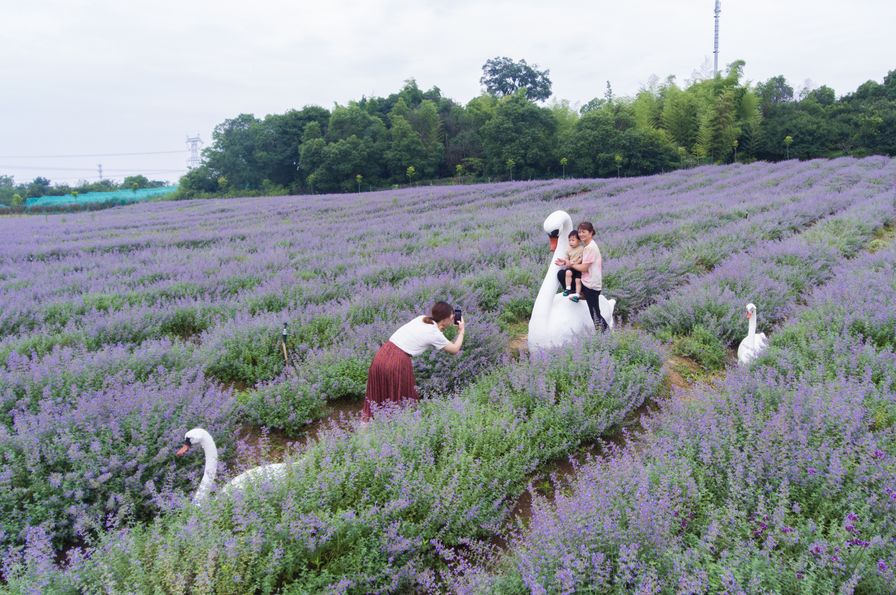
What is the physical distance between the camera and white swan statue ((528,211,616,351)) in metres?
5.12

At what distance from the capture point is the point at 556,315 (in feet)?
17.1

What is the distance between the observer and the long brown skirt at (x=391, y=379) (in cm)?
407

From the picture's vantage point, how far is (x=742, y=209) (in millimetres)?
13477

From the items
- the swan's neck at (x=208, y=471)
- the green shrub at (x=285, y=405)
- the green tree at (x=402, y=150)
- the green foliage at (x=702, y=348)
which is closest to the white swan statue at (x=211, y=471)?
the swan's neck at (x=208, y=471)

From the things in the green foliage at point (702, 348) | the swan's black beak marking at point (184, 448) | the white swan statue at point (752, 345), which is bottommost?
the green foliage at point (702, 348)

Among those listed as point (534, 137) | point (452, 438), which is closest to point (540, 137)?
point (534, 137)

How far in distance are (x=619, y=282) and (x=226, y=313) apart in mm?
5330

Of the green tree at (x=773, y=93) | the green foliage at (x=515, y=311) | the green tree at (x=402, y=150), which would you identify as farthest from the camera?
the green tree at (x=773, y=93)

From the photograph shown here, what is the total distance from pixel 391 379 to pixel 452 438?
999 mm

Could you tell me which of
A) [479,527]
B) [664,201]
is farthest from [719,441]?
[664,201]

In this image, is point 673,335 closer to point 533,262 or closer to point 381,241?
point 533,262

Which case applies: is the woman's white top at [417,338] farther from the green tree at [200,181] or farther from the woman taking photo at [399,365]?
the green tree at [200,181]

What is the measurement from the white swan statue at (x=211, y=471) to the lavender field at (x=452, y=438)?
0.28ft

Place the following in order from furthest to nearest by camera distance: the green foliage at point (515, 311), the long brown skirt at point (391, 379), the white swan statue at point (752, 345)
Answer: the green foliage at point (515, 311), the white swan statue at point (752, 345), the long brown skirt at point (391, 379)
